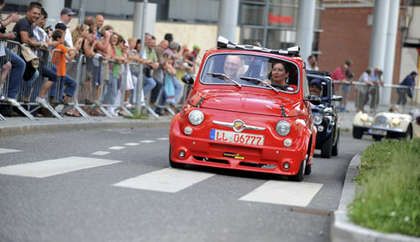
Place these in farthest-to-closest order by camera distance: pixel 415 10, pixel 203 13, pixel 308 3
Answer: pixel 415 10
pixel 203 13
pixel 308 3

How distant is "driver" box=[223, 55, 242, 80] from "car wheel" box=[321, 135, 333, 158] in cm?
558

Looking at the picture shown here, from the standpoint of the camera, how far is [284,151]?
14953 millimetres

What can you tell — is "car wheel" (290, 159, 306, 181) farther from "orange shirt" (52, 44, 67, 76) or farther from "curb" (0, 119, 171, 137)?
"orange shirt" (52, 44, 67, 76)

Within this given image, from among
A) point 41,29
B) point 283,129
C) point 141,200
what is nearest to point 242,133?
point 283,129

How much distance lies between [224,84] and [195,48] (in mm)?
18443

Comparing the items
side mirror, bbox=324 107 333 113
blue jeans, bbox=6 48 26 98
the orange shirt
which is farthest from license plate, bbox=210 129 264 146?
the orange shirt

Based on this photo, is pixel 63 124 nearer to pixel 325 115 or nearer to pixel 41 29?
pixel 41 29

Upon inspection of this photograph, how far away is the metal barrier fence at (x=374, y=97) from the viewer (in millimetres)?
40406

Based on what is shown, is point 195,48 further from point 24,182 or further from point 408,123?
point 24,182

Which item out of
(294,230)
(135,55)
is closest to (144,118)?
(135,55)

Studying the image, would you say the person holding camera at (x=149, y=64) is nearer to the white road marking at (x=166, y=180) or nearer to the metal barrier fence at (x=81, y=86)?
the metal barrier fence at (x=81, y=86)

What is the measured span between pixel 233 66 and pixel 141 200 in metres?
5.71

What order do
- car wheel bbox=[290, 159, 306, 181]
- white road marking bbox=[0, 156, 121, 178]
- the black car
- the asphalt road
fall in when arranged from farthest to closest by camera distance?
the black car, car wheel bbox=[290, 159, 306, 181], white road marking bbox=[0, 156, 121, 178], the asphalt road

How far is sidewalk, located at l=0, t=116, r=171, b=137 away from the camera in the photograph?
19.0 meters
